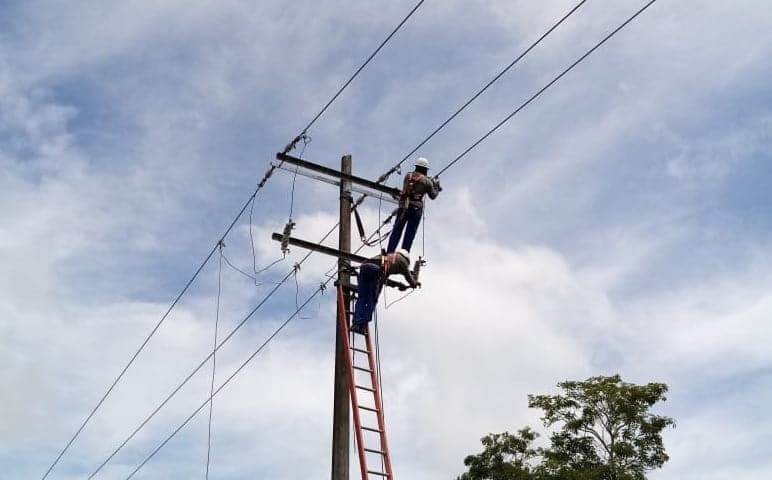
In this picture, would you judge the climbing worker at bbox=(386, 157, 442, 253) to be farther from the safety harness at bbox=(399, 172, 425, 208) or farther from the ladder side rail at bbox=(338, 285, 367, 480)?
the ladder side rail at bbox=(338, 285, 367, 480)

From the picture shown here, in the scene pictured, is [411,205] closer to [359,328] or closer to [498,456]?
[359,328]

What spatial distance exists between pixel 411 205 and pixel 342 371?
8.58 ft

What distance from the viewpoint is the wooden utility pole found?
9961 mm

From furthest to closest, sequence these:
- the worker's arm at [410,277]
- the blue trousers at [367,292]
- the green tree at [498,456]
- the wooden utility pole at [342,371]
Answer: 1. the green tree at [498,456]
2. the worker's arm at [410,277]
3. the blue trousers at [367,292]
4. the wooden utility pole at [342,371]

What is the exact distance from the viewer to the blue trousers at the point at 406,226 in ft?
38.7

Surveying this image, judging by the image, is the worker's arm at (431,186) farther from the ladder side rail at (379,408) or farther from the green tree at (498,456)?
the green tree at (498,456)

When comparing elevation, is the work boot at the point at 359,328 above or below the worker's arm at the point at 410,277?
below

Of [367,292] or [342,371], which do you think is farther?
[367,292]

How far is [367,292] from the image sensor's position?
448 inches

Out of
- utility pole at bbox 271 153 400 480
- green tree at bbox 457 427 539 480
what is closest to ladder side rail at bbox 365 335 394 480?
utility pole at bbox 271 153 400 480

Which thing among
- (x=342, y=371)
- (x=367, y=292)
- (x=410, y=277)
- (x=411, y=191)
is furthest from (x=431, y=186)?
(x=342, y=371)

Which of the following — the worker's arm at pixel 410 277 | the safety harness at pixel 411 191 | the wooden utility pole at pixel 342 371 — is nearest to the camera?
the wooden utility pole at pixel 342 371

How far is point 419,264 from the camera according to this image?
11906 millimetres

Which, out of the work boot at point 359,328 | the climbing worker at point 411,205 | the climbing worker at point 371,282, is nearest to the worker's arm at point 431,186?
the climbing worker at point 411,205
